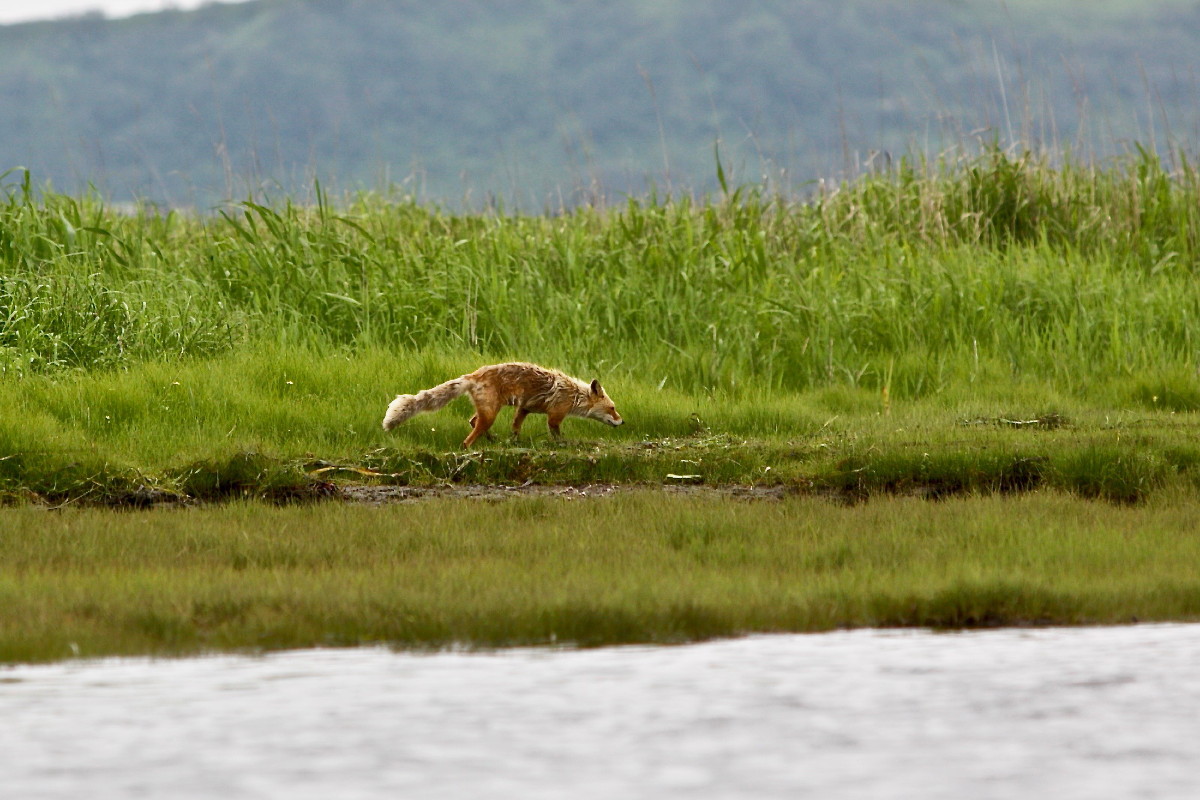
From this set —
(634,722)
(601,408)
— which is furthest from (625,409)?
(634,722)

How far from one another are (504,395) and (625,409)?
48.1 inches

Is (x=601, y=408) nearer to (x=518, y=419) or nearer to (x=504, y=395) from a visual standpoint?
(x=518, y=419)

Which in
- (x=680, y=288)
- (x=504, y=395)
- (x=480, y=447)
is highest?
(x=680, y=288)

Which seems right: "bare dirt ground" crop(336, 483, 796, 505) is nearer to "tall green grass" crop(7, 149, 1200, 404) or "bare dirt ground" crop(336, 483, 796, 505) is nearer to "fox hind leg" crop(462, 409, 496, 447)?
"fox hind leg" crop(462, 409, 496, 447)

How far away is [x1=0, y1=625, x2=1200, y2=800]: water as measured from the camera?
398 centimetres

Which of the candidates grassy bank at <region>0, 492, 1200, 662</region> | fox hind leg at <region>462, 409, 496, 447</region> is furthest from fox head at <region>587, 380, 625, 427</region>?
grassy bank at <region>0, 492, 1200, 662</region>

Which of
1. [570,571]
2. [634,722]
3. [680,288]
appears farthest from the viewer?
[680,288]

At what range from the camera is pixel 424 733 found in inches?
173

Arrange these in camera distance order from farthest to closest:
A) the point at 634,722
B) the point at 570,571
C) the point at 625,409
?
the point at 625,409 < the point at 570,571 < the point at 634,722

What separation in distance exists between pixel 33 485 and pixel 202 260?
15.9ft

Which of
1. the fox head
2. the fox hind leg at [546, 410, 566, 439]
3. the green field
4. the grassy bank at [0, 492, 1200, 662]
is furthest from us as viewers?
the fox head

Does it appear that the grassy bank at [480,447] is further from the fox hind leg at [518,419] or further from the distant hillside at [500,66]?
the distant hillside at [500,66]

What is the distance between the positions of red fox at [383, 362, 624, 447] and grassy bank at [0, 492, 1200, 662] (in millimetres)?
1057

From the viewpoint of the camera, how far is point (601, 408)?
31.1 feet
